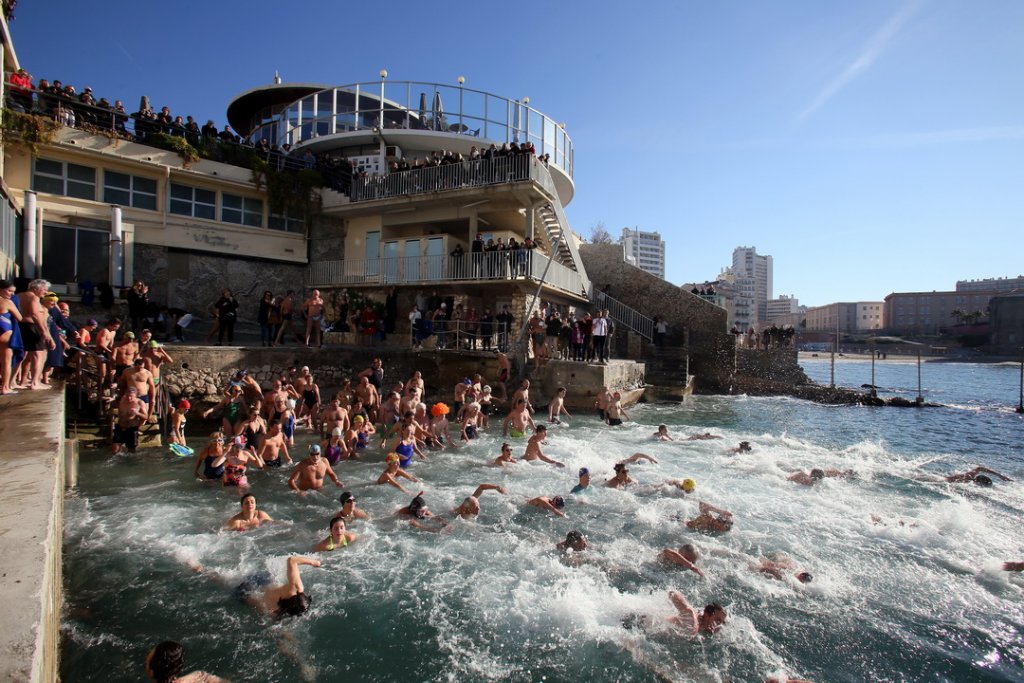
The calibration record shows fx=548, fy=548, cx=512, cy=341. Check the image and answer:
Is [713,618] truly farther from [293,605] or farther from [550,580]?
[293,605]

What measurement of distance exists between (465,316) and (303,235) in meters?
8.28

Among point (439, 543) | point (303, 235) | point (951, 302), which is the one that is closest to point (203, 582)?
point (439, 543)

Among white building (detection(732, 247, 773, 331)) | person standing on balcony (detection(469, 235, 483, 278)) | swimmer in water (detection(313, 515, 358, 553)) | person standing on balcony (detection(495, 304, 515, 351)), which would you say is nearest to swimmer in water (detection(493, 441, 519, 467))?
swimmer in water (detection(313, 515, 358, 553))

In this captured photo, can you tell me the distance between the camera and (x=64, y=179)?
16406mm

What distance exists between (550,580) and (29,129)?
1855 centimetres

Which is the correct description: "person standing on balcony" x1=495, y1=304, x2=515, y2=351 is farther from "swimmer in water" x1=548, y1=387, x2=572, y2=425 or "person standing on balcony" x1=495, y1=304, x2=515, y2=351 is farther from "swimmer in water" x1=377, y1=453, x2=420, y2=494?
"swimmer in water" x1=377, y1=453, x2=420, y2=494

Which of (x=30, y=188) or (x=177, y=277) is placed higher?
(x=30, y=188)

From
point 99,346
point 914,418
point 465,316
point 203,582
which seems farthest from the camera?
point 914,418

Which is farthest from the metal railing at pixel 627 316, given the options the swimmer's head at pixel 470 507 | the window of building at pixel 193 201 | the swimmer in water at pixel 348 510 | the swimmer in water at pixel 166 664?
the swimmer in water at pixel 166 664

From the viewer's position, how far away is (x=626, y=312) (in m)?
23.4

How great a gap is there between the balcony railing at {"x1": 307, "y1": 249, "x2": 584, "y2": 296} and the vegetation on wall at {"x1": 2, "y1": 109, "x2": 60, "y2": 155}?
8.37 m

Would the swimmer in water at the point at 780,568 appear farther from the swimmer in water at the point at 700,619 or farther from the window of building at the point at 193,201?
the window of building at the point at 193,201

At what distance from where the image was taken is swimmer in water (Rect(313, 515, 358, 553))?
6.68m

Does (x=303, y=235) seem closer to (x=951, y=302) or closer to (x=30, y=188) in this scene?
(x=30, y=188)
